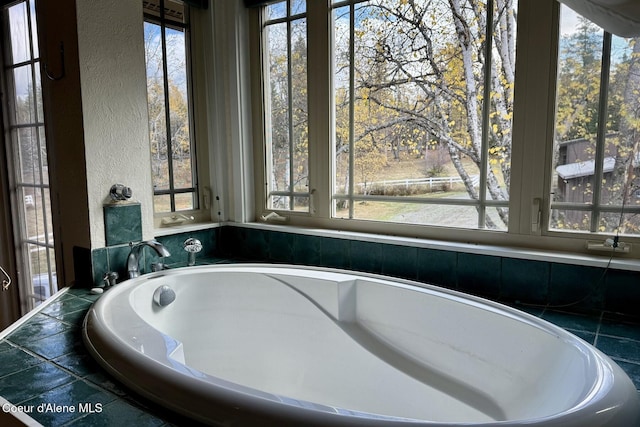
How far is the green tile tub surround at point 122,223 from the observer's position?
1.88 meters

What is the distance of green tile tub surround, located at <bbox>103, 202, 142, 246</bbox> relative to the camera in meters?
1.88

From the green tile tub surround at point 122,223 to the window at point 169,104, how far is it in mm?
349

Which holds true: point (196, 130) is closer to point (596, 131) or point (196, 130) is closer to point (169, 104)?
point (169, 104)

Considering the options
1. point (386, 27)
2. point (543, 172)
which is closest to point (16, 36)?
point (386, 27)

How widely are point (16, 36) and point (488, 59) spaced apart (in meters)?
2.45

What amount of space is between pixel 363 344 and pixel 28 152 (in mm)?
2093

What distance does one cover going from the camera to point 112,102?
6.10ft

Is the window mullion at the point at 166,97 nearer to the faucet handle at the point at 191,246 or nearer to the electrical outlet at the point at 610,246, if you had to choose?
the faucet handle at the point at 191,246

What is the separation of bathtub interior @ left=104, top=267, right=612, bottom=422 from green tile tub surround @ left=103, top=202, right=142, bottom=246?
244 mm

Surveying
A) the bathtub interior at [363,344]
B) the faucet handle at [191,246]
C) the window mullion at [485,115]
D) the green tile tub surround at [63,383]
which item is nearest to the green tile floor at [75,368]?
the green tile tub surround at [63,383]

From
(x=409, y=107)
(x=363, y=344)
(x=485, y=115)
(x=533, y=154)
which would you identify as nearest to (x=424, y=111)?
(x=409, y=107)

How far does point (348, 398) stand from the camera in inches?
68.7

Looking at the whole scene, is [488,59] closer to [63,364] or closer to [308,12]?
[308,12]

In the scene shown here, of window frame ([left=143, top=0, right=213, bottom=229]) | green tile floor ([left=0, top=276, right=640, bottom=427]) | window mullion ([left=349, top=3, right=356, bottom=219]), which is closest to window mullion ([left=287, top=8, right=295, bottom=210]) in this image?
window mullion ([left=349, top=3, right=356, bottom=219])
